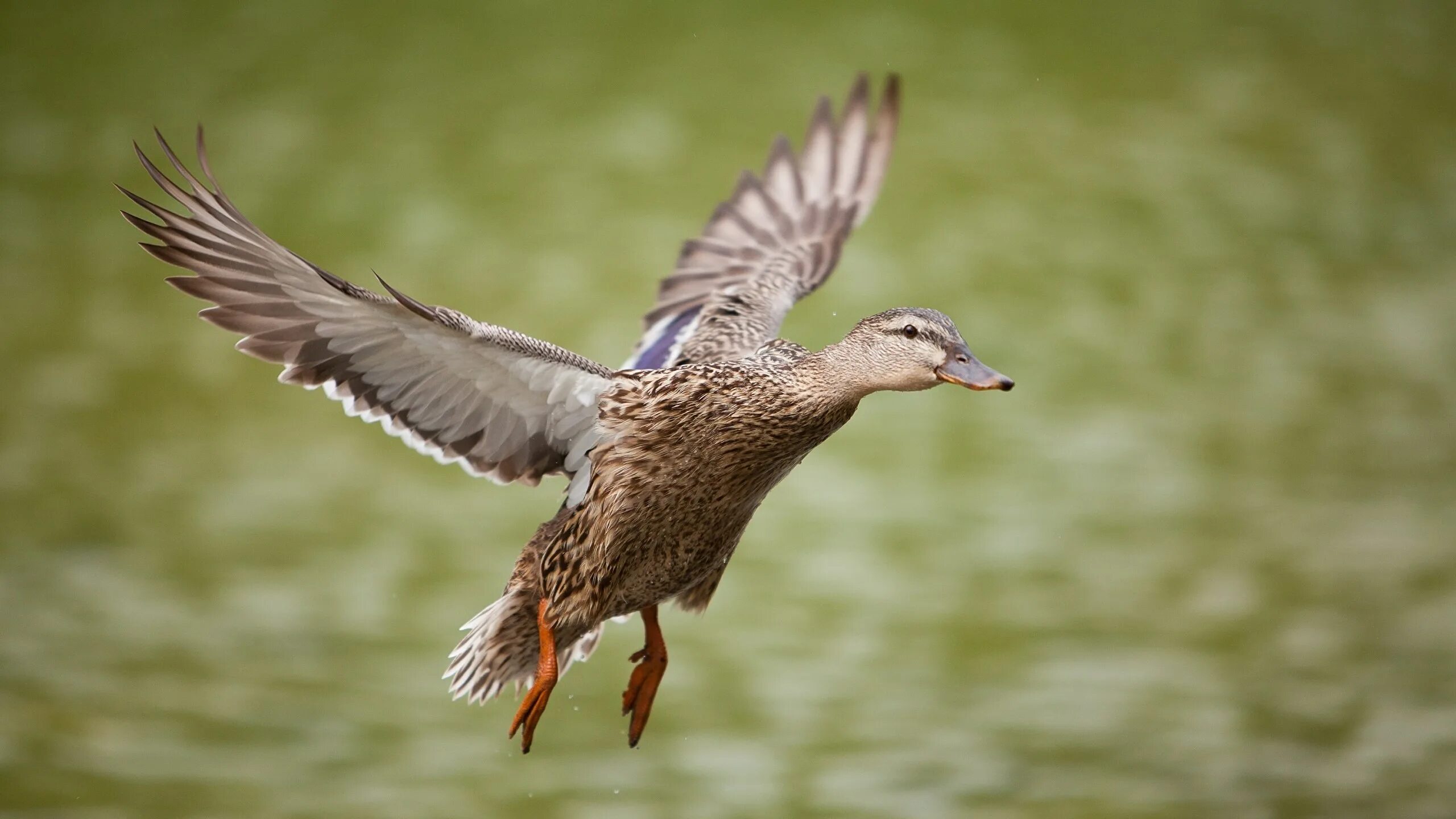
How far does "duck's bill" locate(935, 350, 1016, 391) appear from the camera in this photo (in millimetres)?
4832

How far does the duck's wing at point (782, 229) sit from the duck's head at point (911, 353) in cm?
152

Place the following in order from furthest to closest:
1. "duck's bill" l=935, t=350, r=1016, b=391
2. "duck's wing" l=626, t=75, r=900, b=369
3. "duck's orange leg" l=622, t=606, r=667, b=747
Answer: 1. "duck's wing" l=626, t=75, r=900, b=369
2. "duck's orange leg" l=622, t=606, r=667, b=747
3. "duck's bill" l=935, t=350, r=1016, b=391

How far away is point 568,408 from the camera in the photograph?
5.73m

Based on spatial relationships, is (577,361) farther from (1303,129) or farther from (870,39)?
(1303,129)

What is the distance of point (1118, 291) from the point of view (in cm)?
1243

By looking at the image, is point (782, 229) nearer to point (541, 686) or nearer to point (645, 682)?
point (645, 682)

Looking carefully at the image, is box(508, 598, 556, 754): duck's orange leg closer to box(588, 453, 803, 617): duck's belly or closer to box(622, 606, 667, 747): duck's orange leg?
box(588, 453, 803, 617): duck's belly

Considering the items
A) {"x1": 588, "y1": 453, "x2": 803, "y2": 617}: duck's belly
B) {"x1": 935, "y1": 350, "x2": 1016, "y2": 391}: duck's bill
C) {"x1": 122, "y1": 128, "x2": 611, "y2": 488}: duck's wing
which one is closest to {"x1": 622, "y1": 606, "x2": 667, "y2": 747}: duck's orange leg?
{"x1": 588, "y1": 453, "x2": 803, "y2": 617}: duck's belly

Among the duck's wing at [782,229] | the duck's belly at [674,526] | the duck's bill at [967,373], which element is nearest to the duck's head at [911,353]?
the duck's bill at [967,373]

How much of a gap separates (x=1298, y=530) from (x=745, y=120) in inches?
178

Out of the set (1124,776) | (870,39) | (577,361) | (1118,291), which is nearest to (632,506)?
(577,361)

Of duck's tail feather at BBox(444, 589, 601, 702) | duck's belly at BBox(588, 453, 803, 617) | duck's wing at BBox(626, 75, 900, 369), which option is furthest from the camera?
duck's wing at BBox(626, 75, 900, 369)

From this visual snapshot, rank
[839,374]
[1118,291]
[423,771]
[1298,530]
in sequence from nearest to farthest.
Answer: [839,374], [423,771], [1298,530], [1118,291]

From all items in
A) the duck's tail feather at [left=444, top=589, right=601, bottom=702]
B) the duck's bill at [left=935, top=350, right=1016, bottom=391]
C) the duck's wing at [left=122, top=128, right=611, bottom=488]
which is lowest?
the duck's tail feather at [left=444, top=589, right=601, bottom=702]
